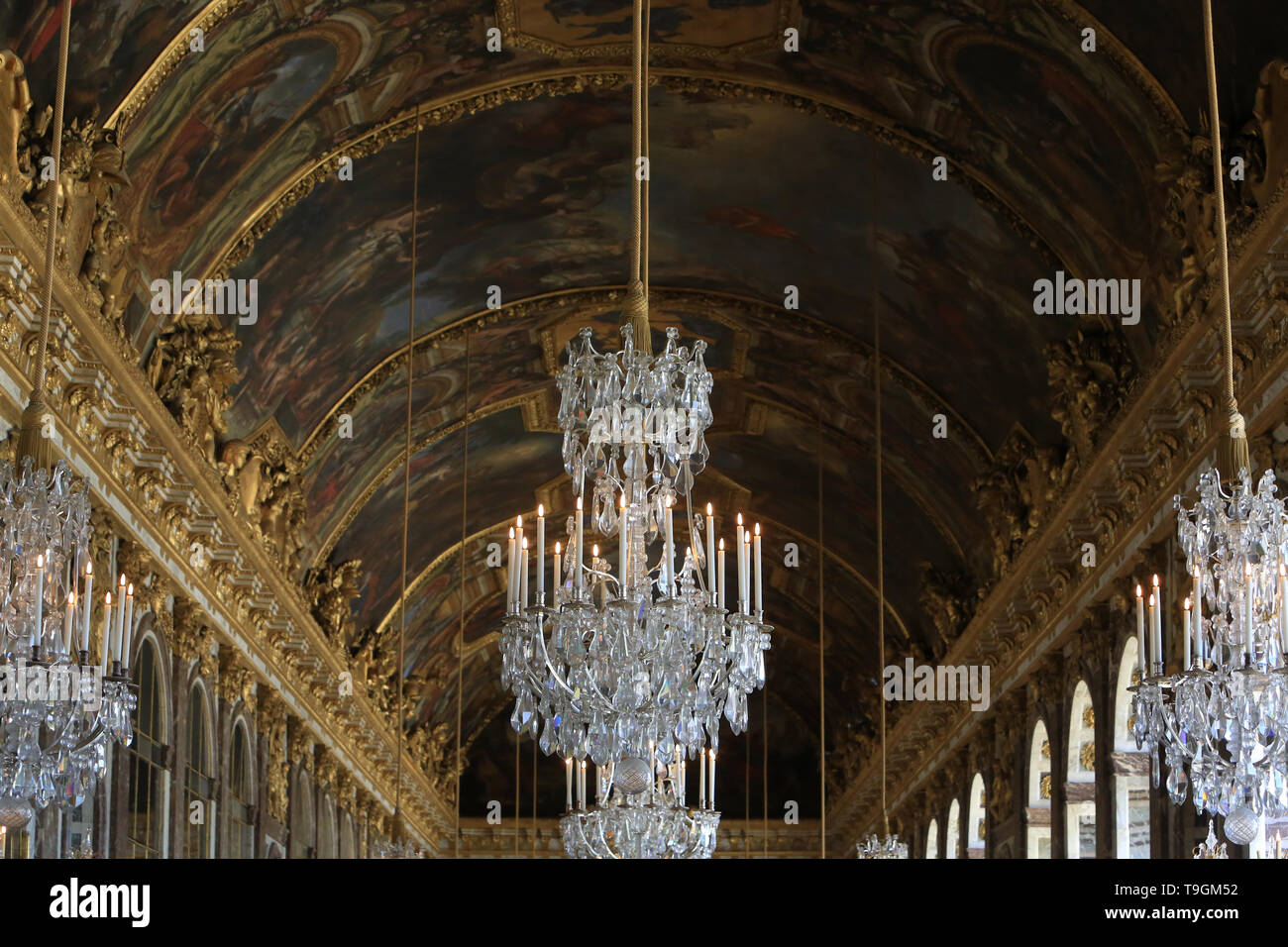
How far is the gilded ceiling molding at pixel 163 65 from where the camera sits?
15.0m

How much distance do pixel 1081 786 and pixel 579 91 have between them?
9.22m

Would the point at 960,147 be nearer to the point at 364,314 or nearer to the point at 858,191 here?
the point at 858,191

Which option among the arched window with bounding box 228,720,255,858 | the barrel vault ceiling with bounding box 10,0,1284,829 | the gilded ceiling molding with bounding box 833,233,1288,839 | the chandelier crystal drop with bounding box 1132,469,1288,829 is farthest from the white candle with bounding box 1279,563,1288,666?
the arched window with bounding box 228,720,255,858

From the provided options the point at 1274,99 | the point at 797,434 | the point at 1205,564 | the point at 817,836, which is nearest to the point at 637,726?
the point at 1205,564

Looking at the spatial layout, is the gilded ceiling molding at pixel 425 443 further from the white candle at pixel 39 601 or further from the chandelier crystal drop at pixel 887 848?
the white candle at pixel 39 601

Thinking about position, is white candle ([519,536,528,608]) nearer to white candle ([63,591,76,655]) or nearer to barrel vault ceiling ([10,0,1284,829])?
white candle ([63,591,76,655])

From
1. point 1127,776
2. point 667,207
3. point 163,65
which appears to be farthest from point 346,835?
point 163,65

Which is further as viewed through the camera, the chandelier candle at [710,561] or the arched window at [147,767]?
the arched window at [147,767]

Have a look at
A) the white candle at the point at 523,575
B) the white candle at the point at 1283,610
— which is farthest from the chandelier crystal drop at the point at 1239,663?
the white candle at the point at 523,575

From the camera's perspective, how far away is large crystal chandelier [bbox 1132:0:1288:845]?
941 cm

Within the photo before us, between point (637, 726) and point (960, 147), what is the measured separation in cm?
955

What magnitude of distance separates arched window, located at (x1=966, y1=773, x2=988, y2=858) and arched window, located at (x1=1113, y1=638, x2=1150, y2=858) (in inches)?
340

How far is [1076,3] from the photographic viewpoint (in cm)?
1498

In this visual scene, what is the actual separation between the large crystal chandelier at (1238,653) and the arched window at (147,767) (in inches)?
399
